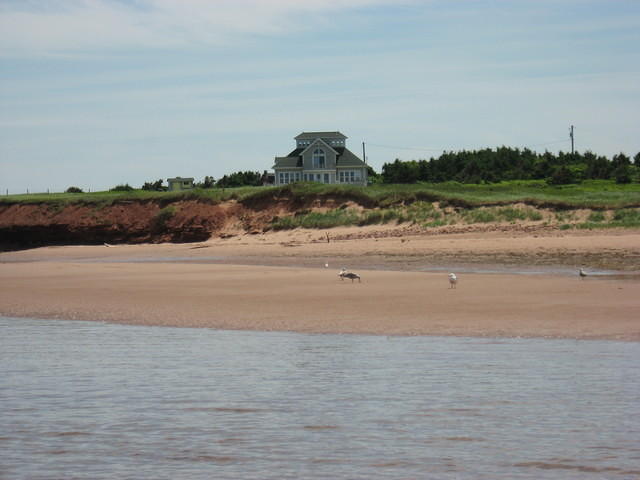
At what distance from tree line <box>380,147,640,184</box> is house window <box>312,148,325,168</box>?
7487mm

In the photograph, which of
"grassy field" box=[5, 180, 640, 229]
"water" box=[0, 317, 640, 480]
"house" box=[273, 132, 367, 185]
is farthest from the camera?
"house" box=[273, 132, 367, 185]

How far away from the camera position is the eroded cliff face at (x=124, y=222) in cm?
5175

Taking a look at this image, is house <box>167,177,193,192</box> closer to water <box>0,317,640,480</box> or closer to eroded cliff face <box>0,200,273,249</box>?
eroded cliff face <box>0,200,273,249</box>

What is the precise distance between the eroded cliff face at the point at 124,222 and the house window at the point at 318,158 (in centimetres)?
2769

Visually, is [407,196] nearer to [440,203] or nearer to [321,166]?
[440,203]

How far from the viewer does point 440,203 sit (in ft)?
145

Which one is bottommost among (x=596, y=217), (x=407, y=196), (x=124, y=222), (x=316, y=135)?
(x=596, y=217)

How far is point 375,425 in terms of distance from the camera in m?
9.76

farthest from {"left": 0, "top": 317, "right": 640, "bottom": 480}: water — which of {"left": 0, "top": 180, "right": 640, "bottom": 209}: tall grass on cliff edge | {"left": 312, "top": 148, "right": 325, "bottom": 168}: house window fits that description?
{"left": 312, "top": 148, "right": 325, "bottom": 168}: house window

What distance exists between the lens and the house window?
81875 mm

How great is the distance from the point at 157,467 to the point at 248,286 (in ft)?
52.6

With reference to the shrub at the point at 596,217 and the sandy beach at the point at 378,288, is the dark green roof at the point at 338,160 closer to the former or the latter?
the sandy beach at the point at 378,288

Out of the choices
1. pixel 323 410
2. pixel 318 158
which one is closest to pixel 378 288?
pixel 323 410

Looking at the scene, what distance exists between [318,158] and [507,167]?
1753 centimetres
